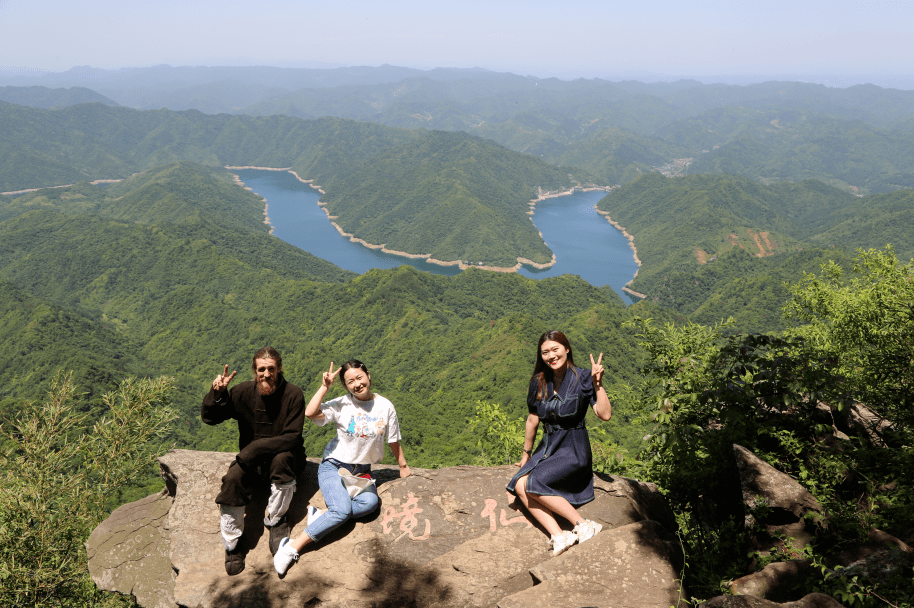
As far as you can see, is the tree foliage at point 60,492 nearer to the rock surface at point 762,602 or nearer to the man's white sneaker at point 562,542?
the man's white sneaker at point 562,542

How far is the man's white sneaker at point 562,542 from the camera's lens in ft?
21.3

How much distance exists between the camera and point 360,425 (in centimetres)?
761

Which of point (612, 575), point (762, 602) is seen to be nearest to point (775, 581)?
point (762, 602)

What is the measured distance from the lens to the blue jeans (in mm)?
7168

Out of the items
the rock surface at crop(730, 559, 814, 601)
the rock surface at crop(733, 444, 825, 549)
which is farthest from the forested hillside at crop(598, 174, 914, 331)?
the rock surface at crop(730, 559, 814, 601)

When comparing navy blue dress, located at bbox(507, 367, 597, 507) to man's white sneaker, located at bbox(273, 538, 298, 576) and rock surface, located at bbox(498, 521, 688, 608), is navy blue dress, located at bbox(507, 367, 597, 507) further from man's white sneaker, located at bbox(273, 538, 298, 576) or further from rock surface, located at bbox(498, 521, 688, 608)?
man's white sneaker, located at bbox(273, 538, 298, 576)

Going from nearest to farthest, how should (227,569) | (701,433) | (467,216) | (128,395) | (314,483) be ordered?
1. (227,569)
2. (701,433)
3. (314,483)
4. (128,395)
5. (467,216)

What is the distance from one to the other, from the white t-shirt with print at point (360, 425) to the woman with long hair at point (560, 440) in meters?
2.32

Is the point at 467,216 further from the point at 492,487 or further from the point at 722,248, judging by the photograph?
the point at 492,487

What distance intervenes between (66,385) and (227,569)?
15155 millimetres

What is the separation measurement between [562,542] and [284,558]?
4.11 meters

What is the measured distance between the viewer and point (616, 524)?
7191 millimetres

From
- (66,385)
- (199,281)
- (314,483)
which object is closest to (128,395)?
(66,385)

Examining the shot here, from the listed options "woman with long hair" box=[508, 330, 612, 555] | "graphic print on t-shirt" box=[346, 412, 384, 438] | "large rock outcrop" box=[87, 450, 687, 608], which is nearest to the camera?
"large rock outcrop" box=[87, 450, 687, 608]
